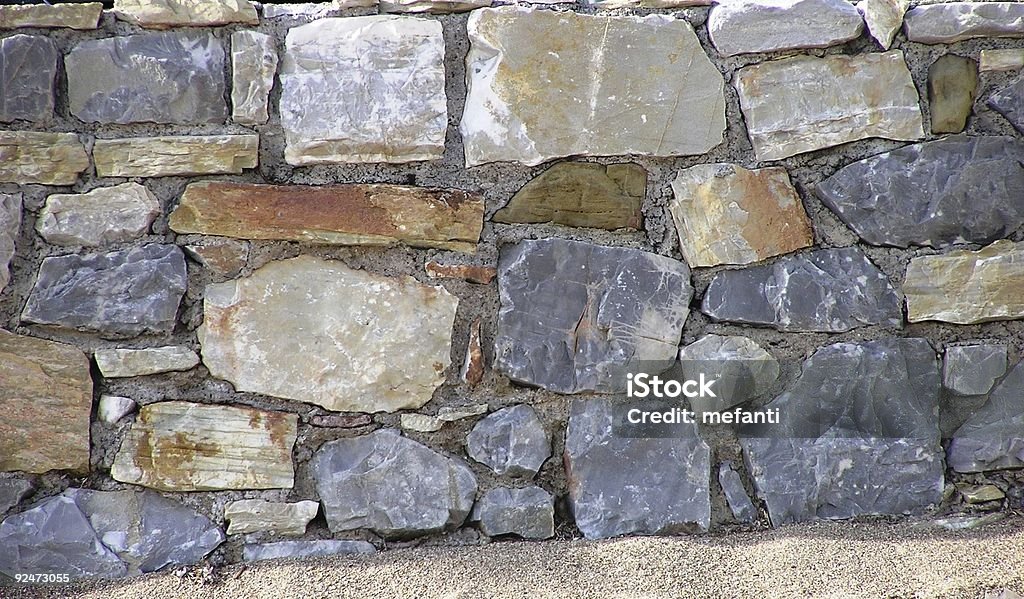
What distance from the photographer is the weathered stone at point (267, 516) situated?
1732mm

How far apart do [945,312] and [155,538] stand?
170 centimetres

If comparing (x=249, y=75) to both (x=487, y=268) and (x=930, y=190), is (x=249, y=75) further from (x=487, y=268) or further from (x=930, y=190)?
(x=930, y=190)

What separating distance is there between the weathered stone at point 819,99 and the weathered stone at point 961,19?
2.8 inches

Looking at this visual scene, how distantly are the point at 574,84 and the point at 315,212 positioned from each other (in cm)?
59

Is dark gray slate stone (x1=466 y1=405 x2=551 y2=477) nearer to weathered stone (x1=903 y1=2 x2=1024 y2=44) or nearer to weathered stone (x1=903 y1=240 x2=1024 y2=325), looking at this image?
weathered stone (x1=903 y1=240 x2=1024 y2=325)

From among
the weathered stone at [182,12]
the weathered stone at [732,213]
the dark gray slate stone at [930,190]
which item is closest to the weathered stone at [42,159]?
the weathered stone at [182,12]

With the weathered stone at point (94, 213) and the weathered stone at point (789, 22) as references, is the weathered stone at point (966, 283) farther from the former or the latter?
the weathered stone at point (94, 213)

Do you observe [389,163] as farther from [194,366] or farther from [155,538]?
[155,538]

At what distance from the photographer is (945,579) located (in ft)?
5.16

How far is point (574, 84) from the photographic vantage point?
1.77 meters

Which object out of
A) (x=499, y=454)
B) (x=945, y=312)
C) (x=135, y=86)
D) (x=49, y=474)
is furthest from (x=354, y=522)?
(x=945, y=312)

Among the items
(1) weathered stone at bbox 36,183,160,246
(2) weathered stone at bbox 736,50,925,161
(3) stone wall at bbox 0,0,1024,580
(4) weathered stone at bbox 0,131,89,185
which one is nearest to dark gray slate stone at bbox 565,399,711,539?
(3) stone wall at bbox 0,0,1024,580

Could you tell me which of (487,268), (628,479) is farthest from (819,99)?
(628,479)

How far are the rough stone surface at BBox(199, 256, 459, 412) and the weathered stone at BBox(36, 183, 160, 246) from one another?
0.70 ft
